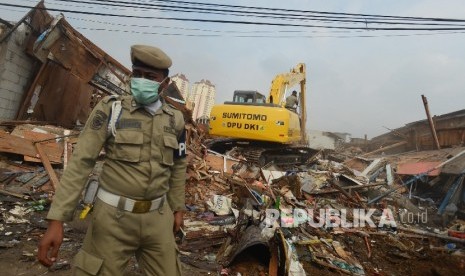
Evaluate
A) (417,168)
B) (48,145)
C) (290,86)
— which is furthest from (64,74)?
(417,168)

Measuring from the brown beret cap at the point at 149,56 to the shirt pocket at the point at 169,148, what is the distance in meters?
0.49

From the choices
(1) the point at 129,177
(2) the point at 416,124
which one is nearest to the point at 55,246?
(1) the point at 129,177

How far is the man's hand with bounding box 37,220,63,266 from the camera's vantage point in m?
1.78

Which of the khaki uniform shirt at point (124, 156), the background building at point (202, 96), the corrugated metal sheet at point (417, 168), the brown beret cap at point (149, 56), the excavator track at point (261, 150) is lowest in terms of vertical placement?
the khaki uniform shirt at point (124, 156)

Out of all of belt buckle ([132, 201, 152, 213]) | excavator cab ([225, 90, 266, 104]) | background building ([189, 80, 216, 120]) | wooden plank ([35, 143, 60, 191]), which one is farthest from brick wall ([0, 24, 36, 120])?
background building ([189, 80, 216, 120])

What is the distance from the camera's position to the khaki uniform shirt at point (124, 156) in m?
1.95

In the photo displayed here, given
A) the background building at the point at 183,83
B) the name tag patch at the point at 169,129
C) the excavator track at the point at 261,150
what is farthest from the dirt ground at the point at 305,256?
the background building at the point at 183,83

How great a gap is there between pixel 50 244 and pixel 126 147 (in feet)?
2.22

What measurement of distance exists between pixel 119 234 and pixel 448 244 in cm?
576

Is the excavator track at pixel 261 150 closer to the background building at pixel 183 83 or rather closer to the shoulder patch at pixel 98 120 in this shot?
the shoulder patch at pixel 98 120

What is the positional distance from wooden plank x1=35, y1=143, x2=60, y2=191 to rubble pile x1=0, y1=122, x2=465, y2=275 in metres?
0.02

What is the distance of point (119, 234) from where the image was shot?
199 cm

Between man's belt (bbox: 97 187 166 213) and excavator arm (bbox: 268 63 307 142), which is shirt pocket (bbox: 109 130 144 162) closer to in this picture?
man's belt (bbox: 97 187 166 213)

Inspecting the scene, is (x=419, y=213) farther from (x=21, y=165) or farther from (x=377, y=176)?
(x=21, y=165)
